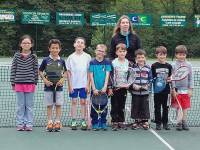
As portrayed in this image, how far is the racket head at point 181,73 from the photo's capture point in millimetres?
9193

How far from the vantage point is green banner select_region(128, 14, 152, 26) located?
3064cm

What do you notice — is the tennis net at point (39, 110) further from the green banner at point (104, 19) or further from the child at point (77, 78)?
the green banner at point (104, 19)

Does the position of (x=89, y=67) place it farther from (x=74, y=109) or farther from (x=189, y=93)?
(x=189, y=93)

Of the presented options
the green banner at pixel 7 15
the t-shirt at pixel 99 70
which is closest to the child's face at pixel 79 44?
the t-shirt at pixel 99 70

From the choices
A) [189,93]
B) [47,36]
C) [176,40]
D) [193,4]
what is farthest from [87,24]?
[189,93]

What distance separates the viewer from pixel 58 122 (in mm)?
8922

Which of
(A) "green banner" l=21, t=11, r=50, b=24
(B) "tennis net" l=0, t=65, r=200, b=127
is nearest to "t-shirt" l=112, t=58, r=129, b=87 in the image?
(B) "tennis net" l=0, t=65, r=200, b=127

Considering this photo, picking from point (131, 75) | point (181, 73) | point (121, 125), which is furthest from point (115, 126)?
point (181, 73)

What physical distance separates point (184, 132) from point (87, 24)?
24.8 m

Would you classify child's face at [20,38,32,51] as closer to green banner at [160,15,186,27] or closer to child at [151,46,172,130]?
child at [151,46,172,130]

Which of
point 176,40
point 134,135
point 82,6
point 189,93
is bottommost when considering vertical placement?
point 134,135

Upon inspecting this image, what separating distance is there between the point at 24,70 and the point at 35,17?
74.6 ft

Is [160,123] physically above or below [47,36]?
below

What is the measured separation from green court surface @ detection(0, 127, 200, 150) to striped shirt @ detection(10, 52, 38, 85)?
813mm
